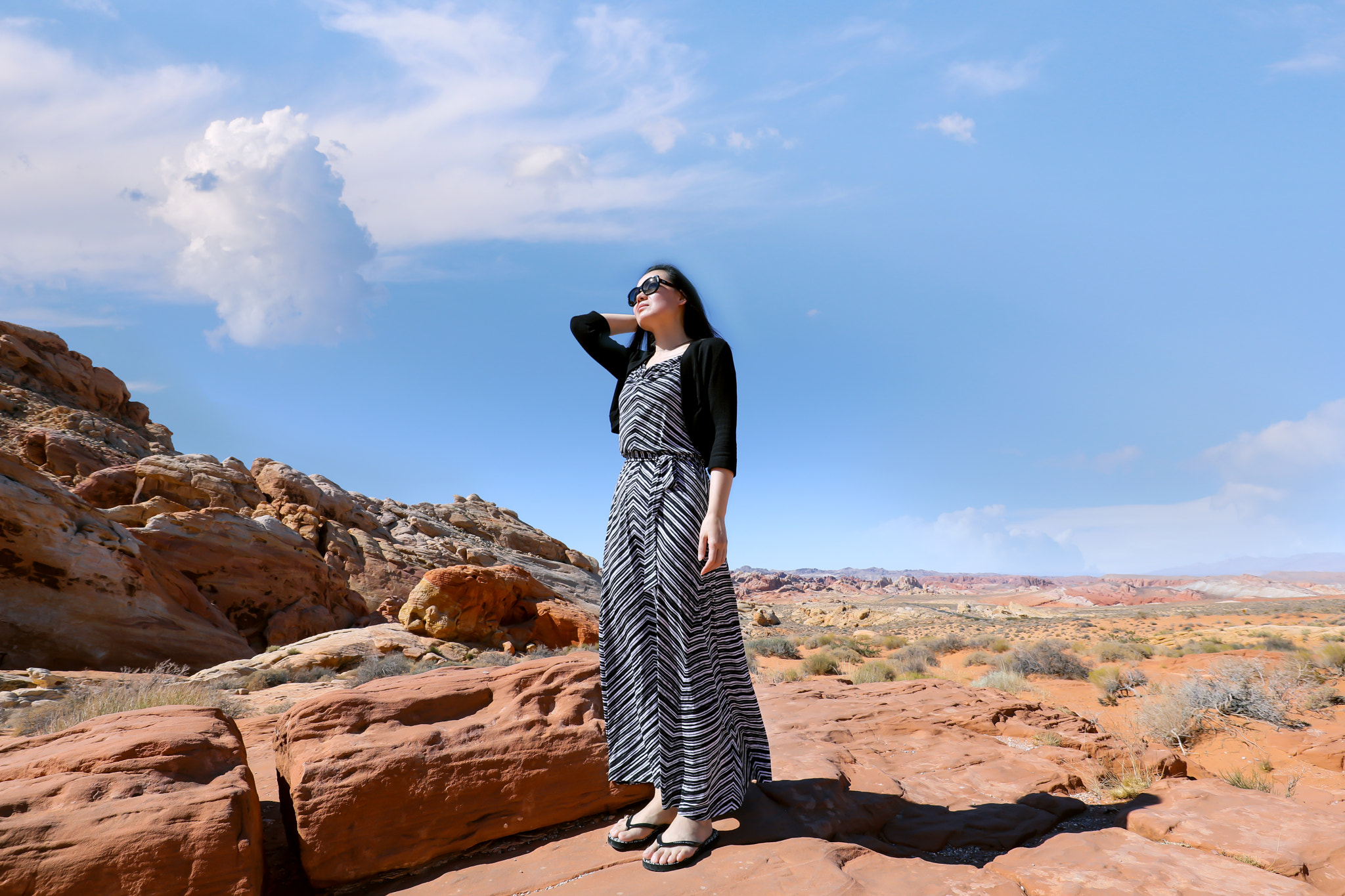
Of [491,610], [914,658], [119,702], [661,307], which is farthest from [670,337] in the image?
[914,658]

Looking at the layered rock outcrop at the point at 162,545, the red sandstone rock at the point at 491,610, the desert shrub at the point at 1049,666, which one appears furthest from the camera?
the red sandstone rock at the point at 491,610

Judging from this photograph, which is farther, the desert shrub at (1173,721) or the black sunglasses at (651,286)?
the desert shrub at (1173,721)

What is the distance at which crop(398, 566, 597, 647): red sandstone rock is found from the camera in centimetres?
1274

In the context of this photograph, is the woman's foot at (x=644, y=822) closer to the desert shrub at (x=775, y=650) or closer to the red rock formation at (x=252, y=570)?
the desert shrub at (x=775, y=650)

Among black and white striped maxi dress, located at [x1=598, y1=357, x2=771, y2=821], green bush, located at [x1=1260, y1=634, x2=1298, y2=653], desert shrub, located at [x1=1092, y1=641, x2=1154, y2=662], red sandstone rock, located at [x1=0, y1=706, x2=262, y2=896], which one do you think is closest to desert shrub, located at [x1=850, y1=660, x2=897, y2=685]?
desert shrub, located at [x1=1092, y1=641, x2=1154, y2=662]

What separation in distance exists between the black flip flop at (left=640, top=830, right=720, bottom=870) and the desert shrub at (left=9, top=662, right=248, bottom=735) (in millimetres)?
4474

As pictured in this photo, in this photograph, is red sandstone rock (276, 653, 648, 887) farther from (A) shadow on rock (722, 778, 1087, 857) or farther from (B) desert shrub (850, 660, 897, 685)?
(B) desert shrub (850, 660, 897, 685)

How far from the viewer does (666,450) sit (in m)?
2.82

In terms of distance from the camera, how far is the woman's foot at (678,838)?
2.36 m

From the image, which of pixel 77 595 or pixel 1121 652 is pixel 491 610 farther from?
pixel 1121 652

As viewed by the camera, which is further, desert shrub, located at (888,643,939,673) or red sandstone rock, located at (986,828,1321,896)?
desert shrub, located at (888,643,939,673)

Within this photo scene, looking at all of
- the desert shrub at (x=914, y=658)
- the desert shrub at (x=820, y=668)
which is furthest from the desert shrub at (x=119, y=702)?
the desert shrub at (x=914, y=658)

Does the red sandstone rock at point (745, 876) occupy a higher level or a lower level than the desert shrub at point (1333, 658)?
higher

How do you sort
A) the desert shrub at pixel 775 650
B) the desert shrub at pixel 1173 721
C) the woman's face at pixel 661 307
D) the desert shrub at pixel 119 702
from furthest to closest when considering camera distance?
the desert shrub at pixel 775 650
the desert shrub at pixel 1173 721
the desert shrub at pixel 119 702
the woman's face at pixel 661 307
